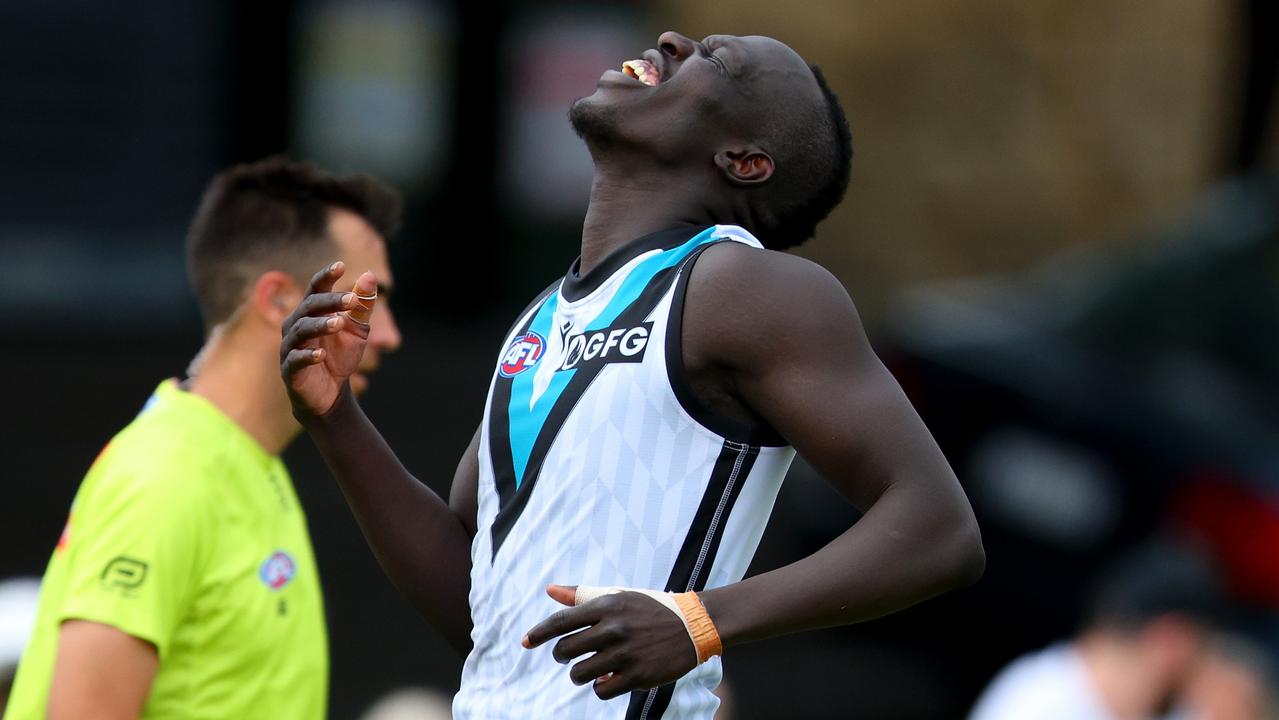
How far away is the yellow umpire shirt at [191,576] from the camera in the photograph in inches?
124

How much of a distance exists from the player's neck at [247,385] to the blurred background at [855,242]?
3.76 meters

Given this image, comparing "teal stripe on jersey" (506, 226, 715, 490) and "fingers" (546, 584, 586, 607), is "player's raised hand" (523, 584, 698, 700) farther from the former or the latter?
"teal stripe on jersey" (506, 226, 715, 490)

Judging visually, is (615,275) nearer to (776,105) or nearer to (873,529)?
(776,105)

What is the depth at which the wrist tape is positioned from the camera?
2309 mm

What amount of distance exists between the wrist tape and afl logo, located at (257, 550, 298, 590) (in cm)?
129

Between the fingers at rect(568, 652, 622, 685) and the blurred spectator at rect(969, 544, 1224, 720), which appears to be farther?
the blurred spectator at rect(969, 544, 1224, 720)

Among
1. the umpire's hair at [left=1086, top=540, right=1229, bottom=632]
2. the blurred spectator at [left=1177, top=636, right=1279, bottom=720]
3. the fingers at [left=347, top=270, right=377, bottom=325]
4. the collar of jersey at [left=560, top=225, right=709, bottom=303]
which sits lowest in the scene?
the blurred spectator at [left=1177, top=636, right=1279, bottom=720]

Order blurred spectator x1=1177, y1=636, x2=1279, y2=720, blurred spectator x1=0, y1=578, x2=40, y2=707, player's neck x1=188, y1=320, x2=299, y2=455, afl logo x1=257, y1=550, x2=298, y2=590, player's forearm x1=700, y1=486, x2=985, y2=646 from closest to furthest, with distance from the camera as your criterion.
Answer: player's forearm x1=700, y1=486, x2=985, y2=646, afl logo x1=257, y1=550, x2=298, y2=590, player's neck x1=188, y1=320, x2=299, y2=455, blurred spectator x1=0, y1=578, x2=40, y2=707, blurred spectator x1=1177, y1=636, x2=1279, y2=720

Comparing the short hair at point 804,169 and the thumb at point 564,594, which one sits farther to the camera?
the short hair at point 804,169

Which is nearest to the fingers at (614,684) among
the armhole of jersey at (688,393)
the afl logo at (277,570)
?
the armhole of jersey at (688,393)

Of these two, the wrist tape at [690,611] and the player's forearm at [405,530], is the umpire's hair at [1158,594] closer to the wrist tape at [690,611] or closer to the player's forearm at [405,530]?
the player's forearm at [405,530]

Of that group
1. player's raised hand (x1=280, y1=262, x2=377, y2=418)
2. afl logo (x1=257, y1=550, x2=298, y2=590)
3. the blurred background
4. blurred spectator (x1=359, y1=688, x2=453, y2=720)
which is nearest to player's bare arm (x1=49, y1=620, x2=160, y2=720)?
afl logo (x1=257, y1=550, x2=298, y2=590)

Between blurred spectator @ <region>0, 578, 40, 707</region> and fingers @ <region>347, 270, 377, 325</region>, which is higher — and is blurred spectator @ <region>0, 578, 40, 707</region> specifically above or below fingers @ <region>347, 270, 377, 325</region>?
below

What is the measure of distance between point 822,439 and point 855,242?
7.28 m
